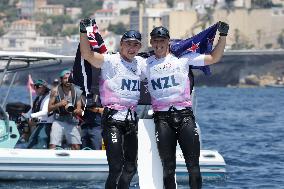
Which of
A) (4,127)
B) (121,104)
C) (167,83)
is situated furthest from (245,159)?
(121,104)

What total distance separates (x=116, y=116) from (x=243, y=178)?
7314 mm

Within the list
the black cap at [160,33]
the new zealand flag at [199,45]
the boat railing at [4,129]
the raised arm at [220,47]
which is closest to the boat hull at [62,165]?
the boat railing at [4,129]

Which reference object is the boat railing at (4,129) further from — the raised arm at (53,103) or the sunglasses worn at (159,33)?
the sunglasses worn at (159,33)

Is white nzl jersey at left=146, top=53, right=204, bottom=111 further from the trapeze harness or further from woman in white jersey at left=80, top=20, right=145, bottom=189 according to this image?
the trapeze harness

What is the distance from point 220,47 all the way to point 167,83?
0.69 meters

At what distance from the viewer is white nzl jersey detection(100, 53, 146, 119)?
38.5ft

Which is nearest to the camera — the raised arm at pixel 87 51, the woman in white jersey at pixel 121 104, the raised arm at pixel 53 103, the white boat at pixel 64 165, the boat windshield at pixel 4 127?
the raised arm at pixel 87 51

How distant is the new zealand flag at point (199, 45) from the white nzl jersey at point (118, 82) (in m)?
0.85

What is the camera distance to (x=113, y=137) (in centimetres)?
1162

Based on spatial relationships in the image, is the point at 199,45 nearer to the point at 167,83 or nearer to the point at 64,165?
the point at 167,83

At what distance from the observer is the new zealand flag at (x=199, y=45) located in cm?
1247

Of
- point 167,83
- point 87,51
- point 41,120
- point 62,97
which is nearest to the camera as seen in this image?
point 87,51

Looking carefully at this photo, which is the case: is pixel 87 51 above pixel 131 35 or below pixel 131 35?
below

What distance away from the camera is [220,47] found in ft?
39.1
